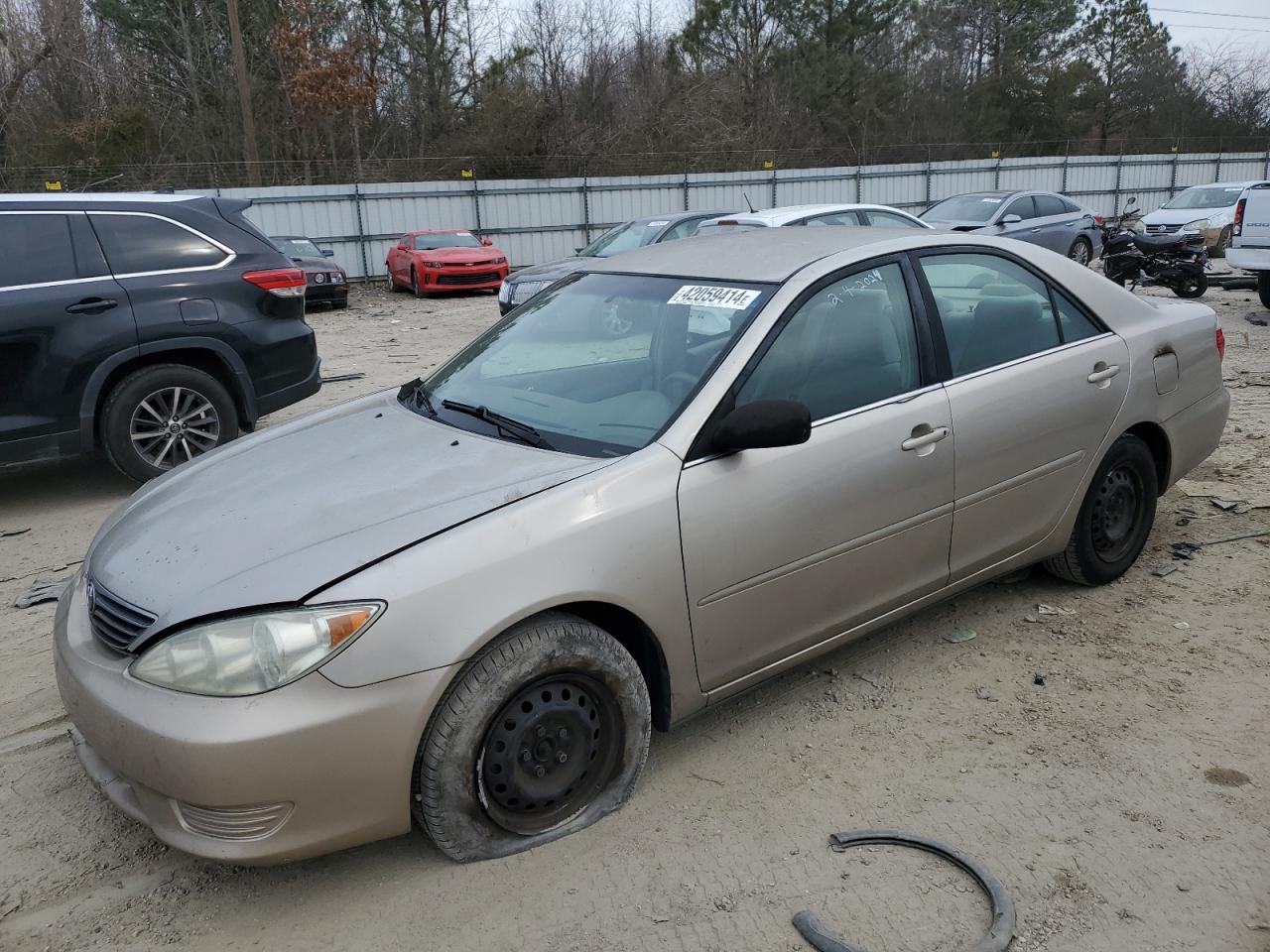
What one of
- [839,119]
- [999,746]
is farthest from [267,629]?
[839,119]

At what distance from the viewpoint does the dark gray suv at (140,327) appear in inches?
237

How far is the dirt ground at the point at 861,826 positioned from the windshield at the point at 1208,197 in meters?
19.4

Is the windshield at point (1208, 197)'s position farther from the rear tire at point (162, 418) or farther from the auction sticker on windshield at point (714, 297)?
the auction sticker on windshield at point (714, 297)

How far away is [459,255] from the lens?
2036cm

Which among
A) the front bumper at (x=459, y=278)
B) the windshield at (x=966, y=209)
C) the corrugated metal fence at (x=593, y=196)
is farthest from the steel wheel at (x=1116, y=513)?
the corrugated metal fence at (x=593, y=196)

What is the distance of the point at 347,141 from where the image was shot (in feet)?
112

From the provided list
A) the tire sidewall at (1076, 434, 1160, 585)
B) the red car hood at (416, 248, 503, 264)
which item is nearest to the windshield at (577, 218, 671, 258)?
the red car hood at (416, 248, 503, 264)

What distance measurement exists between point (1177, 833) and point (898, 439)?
1.43m

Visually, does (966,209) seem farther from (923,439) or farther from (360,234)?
(923,439)

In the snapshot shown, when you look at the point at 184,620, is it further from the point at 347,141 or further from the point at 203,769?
the point at 347,141

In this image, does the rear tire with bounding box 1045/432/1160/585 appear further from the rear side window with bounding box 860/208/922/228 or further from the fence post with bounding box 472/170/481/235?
the fence post with bounding box 472/170/481/235

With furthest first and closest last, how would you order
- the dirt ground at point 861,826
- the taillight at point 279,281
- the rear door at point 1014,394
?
the taillight at point 279,281 → the rear door at point 1014,394 → the dirt ground at point 861,826

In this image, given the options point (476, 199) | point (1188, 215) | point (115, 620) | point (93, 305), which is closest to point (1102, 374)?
point (115, 620)

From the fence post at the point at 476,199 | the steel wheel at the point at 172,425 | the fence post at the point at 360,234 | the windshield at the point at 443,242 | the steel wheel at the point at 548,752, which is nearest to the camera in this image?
the steel wheel at the point at 548,752
